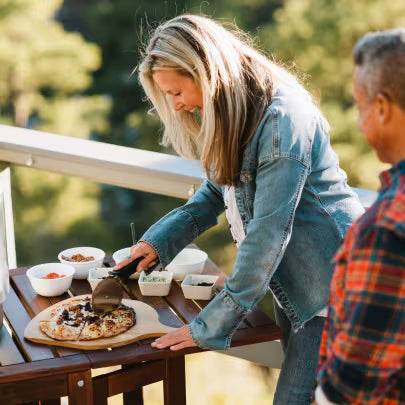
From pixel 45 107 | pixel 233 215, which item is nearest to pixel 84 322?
pixel 233 215

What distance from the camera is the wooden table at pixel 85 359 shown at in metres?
1.72

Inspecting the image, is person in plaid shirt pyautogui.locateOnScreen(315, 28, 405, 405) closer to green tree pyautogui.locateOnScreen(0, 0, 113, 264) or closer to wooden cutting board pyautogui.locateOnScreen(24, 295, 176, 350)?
wooden cutting board pyautogui.locateOnScreen(24, 295, 176, 350)

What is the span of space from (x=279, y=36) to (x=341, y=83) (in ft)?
2.81

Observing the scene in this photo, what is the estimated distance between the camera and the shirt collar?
1.17 metres

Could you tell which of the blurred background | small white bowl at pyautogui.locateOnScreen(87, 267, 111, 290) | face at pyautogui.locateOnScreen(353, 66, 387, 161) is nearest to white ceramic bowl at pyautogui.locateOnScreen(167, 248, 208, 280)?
small white bowl at pyautogui.locateOnScreen(87, 267, 111, 290)

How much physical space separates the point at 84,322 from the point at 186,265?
440 millimetres

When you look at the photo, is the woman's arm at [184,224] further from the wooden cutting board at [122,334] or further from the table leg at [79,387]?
the table leg at [79,387]

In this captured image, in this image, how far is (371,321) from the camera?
1.13 meters

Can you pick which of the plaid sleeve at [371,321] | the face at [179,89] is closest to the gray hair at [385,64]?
the plaid sleeve at [371,321]

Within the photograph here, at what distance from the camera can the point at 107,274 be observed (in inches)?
85.9

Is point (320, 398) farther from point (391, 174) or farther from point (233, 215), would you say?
point (233, 215)

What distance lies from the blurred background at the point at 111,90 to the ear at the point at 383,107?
5831 millimetres

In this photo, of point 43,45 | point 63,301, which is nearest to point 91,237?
point 43,45

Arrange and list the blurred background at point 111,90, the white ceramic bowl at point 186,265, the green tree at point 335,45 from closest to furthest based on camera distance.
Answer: the white ceramic bowl at point 186,265, the green tree at point 335,45, the blurred background at point 111,90
